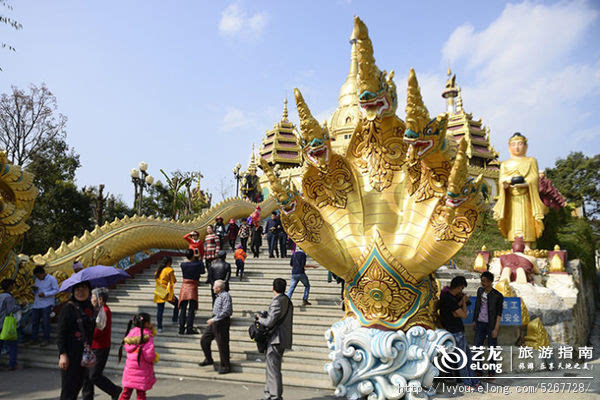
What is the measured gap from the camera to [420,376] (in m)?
5.27

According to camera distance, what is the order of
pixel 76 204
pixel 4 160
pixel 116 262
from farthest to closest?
pixel 76 204 < pixel 116 262 < pixel 4 160

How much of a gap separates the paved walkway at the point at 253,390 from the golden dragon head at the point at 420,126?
307cm

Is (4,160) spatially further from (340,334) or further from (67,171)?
(67,171)

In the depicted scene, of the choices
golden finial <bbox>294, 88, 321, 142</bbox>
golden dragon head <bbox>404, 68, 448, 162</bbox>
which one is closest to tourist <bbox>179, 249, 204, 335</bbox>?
golden finial <bbox>294, 88, 321, 142</bbox>

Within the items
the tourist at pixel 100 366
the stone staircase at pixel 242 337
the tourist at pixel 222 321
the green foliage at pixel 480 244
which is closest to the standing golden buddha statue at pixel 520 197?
the green foliage at pixel 480 244

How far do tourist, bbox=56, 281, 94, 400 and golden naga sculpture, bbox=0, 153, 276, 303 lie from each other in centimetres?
487

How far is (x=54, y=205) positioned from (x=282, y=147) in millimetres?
26295

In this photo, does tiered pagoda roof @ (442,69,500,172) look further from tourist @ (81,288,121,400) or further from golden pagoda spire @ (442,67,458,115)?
tourist @ (81,288,121,400)

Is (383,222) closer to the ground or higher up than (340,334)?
higher up

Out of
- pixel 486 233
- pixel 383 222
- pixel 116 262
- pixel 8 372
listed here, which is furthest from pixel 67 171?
pixel 383 222

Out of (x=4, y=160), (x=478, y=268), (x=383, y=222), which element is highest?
(x=4, y=160)

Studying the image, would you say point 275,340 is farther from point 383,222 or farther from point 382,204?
point 382,204

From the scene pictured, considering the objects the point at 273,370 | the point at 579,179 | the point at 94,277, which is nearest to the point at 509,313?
the point at 273,370

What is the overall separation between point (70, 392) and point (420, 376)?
154 inches
